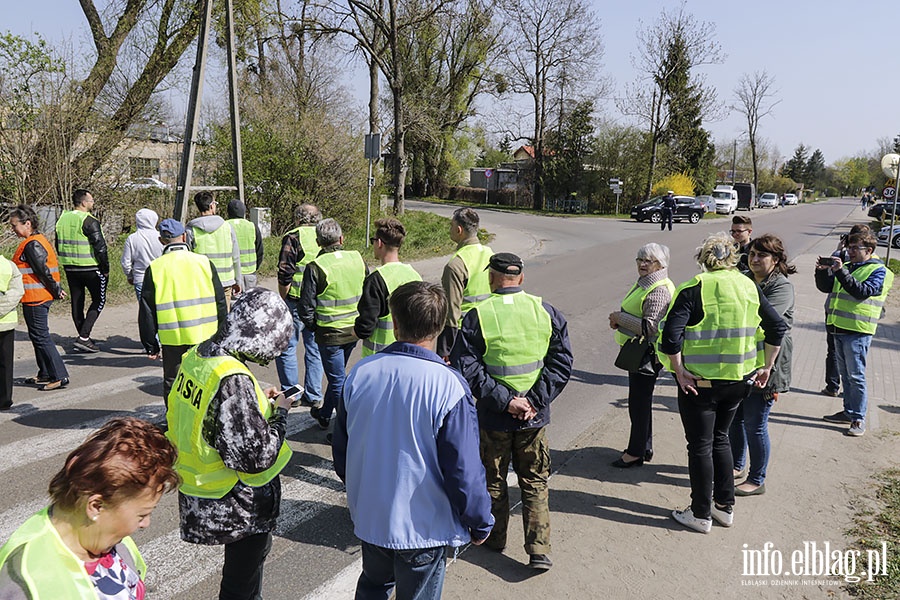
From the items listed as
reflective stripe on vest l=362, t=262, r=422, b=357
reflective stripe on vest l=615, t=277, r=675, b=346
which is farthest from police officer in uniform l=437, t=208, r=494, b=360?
reflective stripe on vest l=615, t=277, r=675, b=346

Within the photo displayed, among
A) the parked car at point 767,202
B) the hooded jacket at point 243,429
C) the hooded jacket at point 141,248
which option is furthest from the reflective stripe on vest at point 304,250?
the parked car at point 767,202

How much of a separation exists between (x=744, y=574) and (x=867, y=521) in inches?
50.1

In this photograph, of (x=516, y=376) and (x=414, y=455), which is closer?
(x=414, y=455)

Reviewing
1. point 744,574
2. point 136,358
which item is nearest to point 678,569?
point 744,574

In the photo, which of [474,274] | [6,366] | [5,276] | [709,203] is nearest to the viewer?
[474,274]

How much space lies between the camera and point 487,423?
3695 mm

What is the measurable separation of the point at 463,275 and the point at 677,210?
1313 inches

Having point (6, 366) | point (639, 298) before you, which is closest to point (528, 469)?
point (639, 298)

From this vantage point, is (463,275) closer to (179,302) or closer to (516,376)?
(516,376)

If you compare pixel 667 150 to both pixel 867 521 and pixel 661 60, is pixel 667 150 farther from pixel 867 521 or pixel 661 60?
pixel 867 521

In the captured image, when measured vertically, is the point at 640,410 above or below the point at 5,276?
below

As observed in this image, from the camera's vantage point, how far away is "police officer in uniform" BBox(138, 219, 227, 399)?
4.64 meters

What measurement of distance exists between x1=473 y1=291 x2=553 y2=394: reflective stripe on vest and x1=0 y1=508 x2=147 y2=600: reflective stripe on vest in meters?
2.32

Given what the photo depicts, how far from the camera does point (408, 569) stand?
2602 millimetres
